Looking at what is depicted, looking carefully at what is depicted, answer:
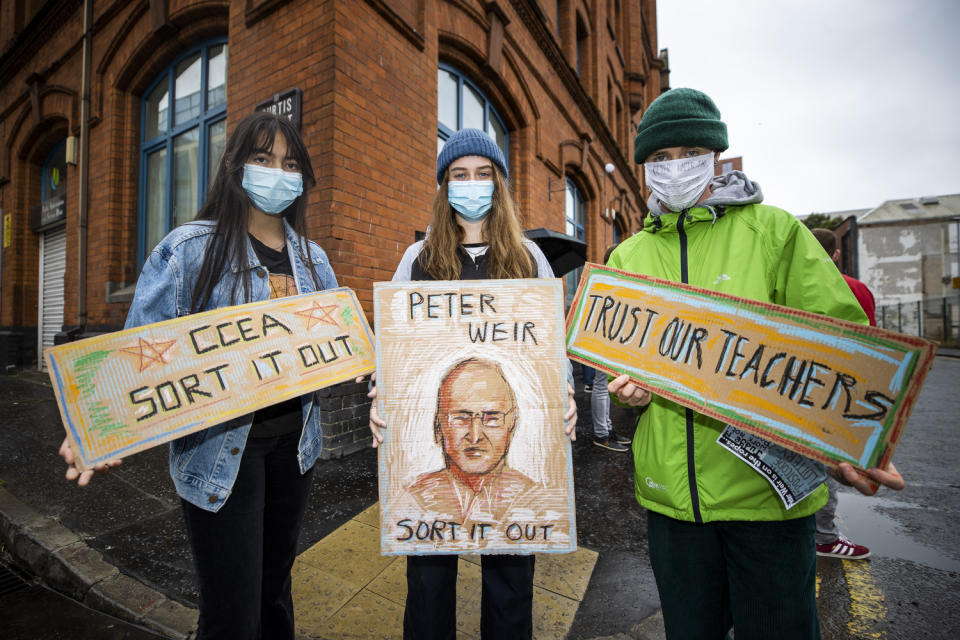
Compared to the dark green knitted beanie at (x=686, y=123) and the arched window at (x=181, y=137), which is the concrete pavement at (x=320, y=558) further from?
the arched window at (x=181, y=137)

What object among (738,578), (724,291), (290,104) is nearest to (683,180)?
(724,291)

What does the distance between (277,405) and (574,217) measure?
32.8 ft

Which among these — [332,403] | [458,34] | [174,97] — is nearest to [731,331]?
[332,403]

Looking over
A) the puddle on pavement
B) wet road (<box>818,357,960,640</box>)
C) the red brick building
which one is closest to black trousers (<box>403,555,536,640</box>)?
wet road (<box>818,357,960,640</box>)

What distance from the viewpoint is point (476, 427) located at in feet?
4.14

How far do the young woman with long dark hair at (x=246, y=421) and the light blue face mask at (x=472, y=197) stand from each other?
57 centimetres

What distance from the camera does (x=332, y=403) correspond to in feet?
12.3

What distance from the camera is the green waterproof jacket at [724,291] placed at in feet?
3.79

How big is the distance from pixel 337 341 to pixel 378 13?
4.29 m

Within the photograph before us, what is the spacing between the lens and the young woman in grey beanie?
1.38m

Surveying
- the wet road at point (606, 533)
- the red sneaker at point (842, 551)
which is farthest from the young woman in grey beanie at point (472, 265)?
the red sneaker at point (842, 551)

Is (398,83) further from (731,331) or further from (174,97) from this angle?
(731,331)

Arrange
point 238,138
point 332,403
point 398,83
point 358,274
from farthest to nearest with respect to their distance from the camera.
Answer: point 398,83 → point 358,274 → point 332,403 → point 238,138

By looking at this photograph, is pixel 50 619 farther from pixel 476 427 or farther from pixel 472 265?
pixel 472 265
